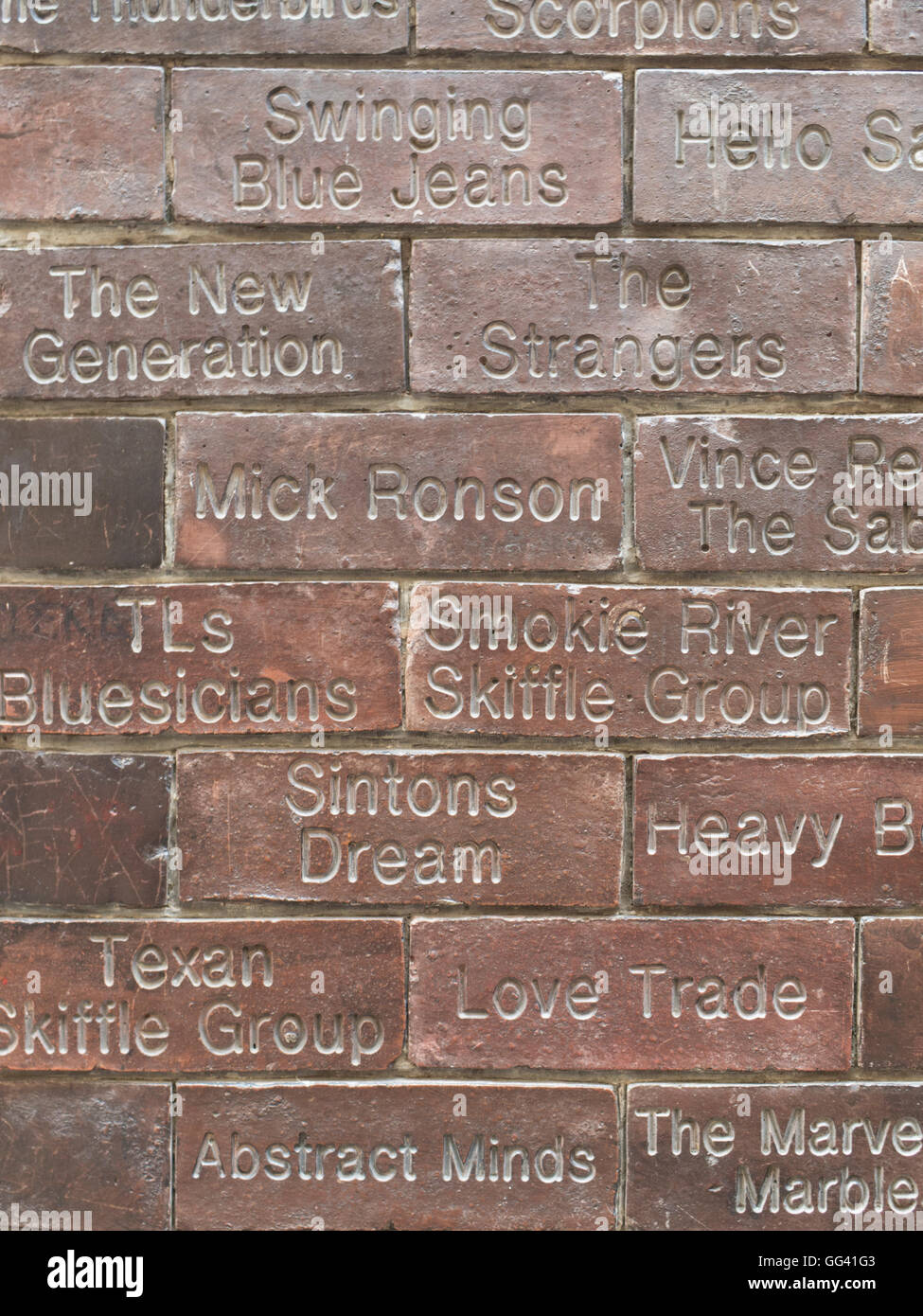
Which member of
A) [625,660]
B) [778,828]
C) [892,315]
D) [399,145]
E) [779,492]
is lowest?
[778,828]

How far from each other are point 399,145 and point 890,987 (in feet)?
4.67

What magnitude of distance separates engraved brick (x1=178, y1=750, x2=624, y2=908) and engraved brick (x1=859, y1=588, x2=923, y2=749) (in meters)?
0.39

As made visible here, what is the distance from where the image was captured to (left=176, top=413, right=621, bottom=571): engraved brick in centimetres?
155

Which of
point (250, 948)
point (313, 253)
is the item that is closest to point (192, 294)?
point (313, 253)

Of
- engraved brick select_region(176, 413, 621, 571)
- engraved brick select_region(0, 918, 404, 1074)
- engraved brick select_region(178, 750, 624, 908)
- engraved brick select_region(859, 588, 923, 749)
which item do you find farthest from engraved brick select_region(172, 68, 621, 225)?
engraved brick select_region(0, 918, 404, 1074)

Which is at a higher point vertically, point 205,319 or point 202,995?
point 205,319

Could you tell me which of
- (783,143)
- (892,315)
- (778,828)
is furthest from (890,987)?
(783,143)

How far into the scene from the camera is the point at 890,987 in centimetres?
155

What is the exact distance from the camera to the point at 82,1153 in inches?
61.4

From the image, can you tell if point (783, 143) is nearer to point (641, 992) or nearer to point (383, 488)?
point (383, 488)

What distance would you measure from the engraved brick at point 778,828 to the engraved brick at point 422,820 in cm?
6

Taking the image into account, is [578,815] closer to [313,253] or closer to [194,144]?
[313,253]

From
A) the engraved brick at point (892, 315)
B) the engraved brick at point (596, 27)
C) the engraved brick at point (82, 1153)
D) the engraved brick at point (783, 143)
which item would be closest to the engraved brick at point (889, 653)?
the engraved brick at point (892, 315)

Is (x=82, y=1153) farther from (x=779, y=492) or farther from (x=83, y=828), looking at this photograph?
(x=779, y=492)
